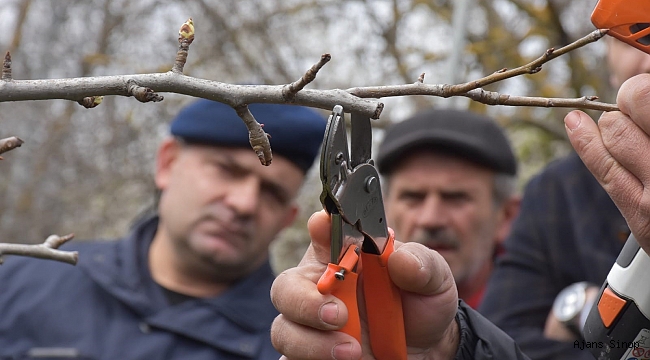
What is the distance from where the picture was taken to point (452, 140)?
109 inches

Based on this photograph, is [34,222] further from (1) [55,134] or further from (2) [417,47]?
(2) [417,47]

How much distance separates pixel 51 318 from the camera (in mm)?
2422

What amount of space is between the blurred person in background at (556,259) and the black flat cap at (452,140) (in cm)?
42

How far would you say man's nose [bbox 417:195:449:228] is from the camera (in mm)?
2762

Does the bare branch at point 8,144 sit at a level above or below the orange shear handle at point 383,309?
above

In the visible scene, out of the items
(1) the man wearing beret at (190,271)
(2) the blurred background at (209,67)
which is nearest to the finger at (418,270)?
(1) the man wearing beret at (190,271)

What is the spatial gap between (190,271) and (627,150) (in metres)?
1.95

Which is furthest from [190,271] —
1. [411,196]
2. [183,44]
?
[183,44]

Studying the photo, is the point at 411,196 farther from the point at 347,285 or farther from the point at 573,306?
the point at 347,285

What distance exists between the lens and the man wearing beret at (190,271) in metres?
2.38

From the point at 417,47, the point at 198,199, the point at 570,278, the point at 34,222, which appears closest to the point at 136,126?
the point at 34,222

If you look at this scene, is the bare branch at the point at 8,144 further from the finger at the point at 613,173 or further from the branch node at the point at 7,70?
the finger at the point at 613,173

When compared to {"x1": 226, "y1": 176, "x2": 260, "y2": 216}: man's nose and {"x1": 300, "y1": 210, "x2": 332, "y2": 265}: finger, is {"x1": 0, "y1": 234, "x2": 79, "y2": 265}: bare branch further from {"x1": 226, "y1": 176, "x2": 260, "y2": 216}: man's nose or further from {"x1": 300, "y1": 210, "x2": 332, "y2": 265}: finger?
{"x1": 226, "y1": 176, "x2": 260, "y2": 216}: man's nose

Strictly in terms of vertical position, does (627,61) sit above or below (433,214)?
above
